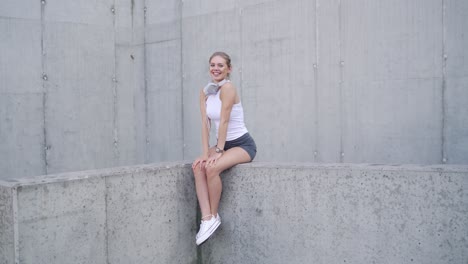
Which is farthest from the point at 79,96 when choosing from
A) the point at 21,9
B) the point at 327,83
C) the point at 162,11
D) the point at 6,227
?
the point at 6,227

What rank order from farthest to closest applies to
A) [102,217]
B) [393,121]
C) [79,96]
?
[79,96] → [393,121] → [102,217]

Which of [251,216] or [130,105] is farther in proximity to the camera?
[130,105]

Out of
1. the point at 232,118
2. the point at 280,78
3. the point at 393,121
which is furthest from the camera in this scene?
the point at 280,78

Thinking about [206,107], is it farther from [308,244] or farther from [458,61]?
[458,61]

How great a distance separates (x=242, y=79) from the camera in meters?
7.43

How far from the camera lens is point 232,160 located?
4.11m

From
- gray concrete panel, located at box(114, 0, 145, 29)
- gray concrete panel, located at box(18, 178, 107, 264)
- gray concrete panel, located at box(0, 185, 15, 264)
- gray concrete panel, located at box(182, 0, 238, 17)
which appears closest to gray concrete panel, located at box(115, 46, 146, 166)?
gray concrete panel, located at box(114, 0, 145, 29)

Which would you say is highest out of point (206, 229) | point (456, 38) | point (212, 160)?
point (456, 38)

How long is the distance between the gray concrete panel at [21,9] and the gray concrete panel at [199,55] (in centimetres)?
248

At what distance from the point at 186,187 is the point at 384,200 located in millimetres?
1735

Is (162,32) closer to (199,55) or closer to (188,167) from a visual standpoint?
(199,55)

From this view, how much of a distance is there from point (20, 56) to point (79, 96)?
1.20m

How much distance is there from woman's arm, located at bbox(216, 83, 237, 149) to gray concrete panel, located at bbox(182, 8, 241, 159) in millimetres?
3297

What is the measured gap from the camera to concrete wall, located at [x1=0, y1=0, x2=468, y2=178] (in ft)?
18.4
